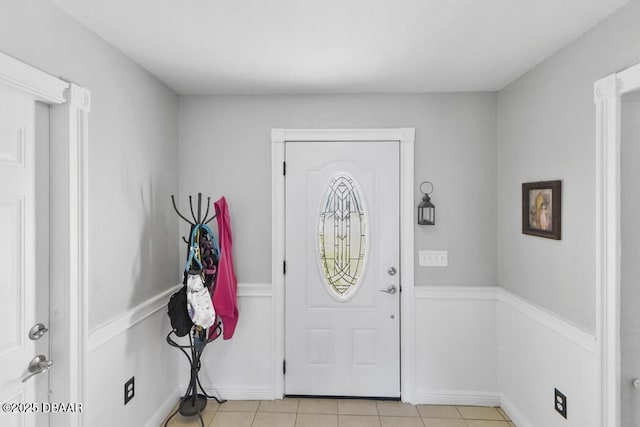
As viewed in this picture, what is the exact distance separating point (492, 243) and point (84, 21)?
2925 mm

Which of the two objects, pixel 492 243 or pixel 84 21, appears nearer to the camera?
pixel 84 21

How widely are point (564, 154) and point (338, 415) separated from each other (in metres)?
2.26

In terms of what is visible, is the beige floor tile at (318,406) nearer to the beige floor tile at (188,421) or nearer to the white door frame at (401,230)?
the white door frame at (401,230)

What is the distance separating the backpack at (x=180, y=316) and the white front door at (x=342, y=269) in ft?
2.62

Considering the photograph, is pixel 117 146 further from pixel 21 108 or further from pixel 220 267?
pixel 220 267

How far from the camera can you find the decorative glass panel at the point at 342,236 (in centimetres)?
288

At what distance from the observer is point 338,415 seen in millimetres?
2660

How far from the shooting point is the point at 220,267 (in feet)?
8.41

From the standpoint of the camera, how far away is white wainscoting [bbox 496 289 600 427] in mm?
1884

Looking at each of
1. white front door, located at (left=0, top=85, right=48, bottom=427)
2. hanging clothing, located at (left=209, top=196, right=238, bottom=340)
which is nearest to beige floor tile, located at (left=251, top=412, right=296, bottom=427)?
hanging clothing, located at (left=209, top=196, right=238, bottom=340)

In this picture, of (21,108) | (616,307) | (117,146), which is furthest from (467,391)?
(21,108)

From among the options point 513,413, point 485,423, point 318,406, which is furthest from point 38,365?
point 513,413

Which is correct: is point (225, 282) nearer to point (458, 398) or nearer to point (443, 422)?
point (443, 422)

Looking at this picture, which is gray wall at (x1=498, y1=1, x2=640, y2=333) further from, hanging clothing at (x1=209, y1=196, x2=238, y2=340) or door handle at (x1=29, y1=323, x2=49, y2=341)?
door handle at (x1=29, y1=323, x2=49, y2=341)
